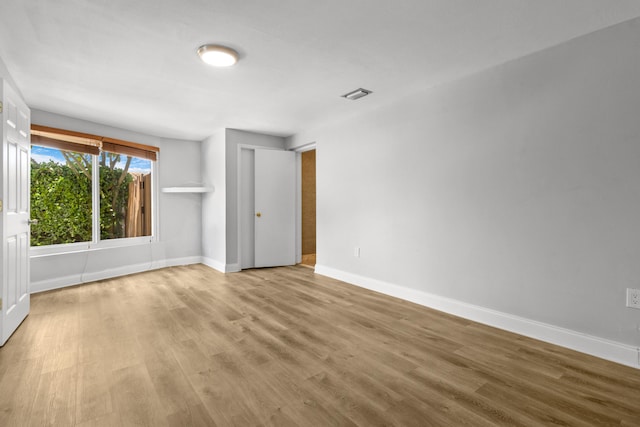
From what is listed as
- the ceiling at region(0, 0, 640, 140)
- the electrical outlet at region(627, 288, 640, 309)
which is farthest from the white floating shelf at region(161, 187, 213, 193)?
the electrical outlet at region(627, 288, 640, 309)

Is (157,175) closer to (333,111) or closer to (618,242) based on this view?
(333,111)

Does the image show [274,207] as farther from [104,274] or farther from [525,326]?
[525,326]

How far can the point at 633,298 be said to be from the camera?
2094 mm

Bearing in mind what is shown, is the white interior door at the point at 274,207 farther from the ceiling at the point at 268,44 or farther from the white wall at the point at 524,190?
the white wall at the point at 524,190

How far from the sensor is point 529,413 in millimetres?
1604

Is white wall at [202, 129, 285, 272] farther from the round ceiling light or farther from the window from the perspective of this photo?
the round ceiling light

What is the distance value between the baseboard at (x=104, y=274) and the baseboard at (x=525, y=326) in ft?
11.9

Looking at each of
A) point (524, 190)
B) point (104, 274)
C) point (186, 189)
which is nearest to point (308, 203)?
point (186, 189)

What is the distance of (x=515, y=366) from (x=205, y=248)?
16.3 feet

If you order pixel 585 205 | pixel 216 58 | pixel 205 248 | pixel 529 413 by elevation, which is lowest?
pixel 529 413

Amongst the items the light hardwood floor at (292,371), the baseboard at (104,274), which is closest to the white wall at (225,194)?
A: the baseboard at (104,274)

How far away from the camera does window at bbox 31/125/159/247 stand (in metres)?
4.05

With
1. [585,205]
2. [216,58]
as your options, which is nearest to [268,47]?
[216,58]

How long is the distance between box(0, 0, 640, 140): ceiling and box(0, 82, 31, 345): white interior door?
464mm
